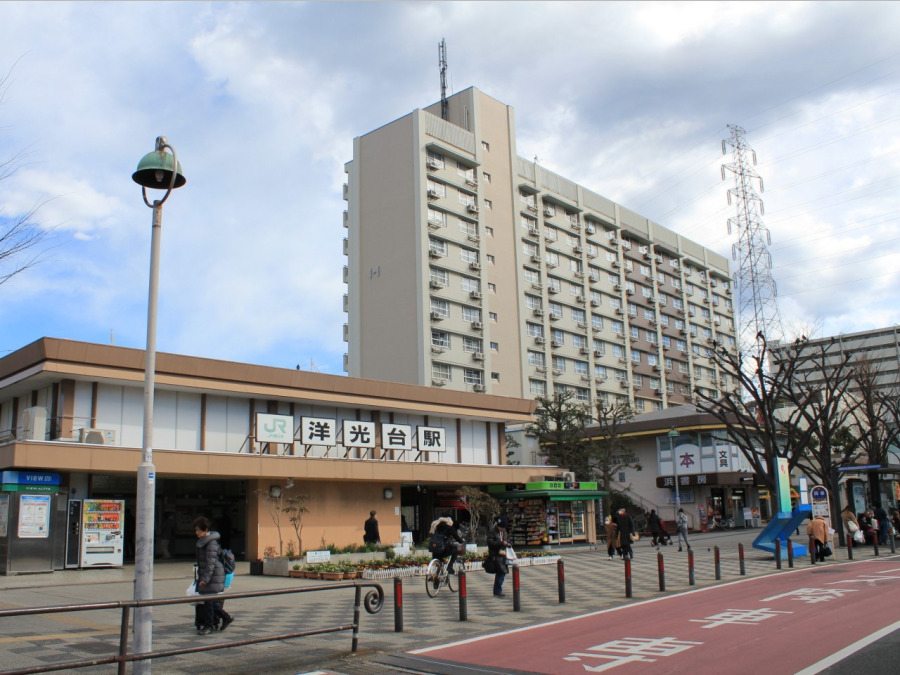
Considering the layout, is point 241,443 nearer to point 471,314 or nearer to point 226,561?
point 226,561

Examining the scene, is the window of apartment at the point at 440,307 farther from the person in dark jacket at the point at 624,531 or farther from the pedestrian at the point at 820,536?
the pedestrian at the point at 820,536

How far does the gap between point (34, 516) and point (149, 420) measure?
1532 centimetres

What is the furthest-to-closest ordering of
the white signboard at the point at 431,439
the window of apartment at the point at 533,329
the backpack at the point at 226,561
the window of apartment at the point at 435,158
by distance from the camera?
the window of apartment at the point at 533,329, the window of apartment at the point at 435,158, the white signboard at the point at 431,439, the backpack at the point at 226,561

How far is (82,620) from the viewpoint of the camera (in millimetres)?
12773

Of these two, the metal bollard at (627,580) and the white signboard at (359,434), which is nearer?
the metal bollard at (627,580)

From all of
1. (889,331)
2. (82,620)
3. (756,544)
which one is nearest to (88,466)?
(82,620)

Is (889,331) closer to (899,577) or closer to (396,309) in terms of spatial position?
(396,309)

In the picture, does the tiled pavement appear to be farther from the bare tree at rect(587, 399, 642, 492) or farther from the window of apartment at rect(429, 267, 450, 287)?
the window of apartment at rect(429, 267, 450, 287)

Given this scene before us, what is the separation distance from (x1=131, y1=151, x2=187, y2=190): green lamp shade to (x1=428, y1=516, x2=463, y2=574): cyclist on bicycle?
1025 cm

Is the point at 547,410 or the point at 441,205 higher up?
the point at 441,205

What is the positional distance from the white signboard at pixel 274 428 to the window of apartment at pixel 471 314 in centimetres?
3167

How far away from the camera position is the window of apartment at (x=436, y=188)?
190 ft

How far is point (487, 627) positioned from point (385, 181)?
5062cm

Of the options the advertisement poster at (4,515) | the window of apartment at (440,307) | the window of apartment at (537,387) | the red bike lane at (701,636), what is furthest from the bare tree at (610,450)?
the advertisement poster at (4,515)
